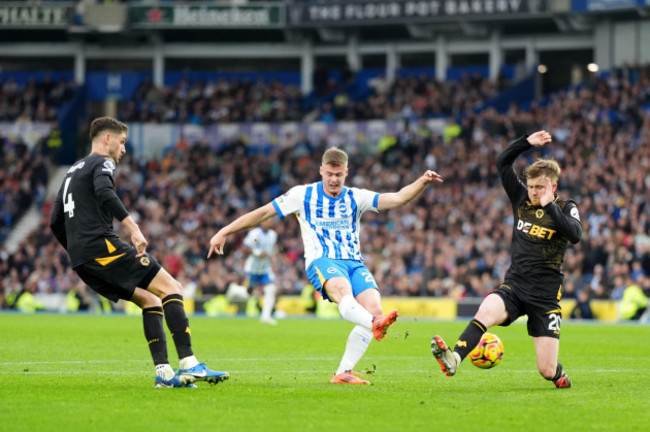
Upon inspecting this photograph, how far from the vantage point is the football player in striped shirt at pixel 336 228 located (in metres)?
Result: 10.1

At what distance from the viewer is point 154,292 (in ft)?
31.6

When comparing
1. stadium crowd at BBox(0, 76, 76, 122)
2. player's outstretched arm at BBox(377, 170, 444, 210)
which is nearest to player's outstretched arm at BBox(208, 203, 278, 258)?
player's outstretched arm at BBox(377, 170, 444, 210)

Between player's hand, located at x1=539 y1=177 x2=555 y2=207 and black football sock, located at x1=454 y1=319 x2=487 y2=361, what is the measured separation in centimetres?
124

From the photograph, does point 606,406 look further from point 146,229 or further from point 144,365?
point 146,229

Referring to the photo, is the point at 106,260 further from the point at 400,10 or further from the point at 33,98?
the point at 33,98

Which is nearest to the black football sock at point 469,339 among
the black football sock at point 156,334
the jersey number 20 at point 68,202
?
the black football sock at point 156,334

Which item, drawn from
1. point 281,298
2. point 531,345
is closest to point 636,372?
point 531,345

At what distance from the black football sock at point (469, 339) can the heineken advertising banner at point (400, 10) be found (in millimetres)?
33079

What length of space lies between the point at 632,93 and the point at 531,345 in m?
20.9

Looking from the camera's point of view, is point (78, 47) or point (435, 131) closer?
point (435, 131)

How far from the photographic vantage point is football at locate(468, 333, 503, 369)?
401 inches

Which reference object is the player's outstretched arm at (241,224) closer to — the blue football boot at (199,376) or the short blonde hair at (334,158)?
the short blonde hair at (334,158)

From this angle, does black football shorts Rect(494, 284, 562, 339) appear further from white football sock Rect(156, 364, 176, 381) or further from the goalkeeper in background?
the goalkeeper in background

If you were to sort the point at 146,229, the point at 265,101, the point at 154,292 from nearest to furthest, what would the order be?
the point at 154,292, the point at 146,229, the point at 265,101
